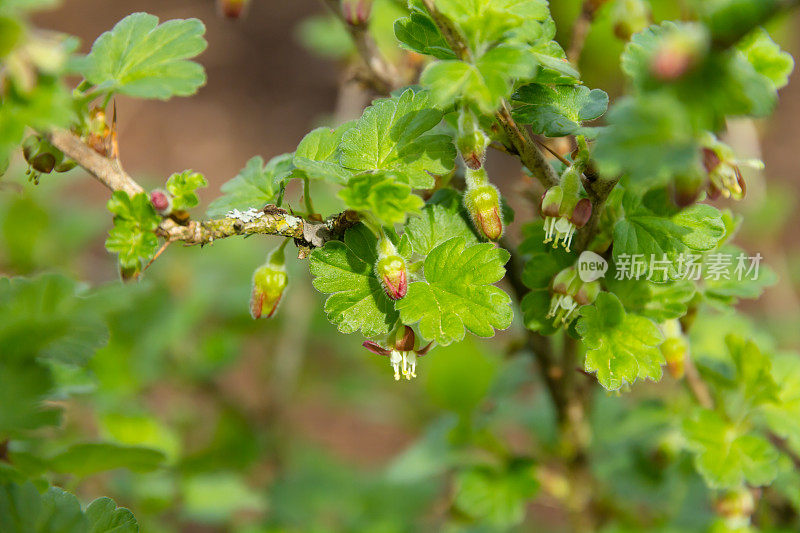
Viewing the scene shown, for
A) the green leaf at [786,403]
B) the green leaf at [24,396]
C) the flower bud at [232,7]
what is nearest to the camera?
the green leaf at [24,396]

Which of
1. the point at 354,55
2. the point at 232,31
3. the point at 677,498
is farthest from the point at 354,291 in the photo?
the point at 232,31

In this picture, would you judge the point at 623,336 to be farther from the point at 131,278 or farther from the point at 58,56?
the point at 58,56

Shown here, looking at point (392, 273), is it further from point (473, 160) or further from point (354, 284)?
point (473, 160)

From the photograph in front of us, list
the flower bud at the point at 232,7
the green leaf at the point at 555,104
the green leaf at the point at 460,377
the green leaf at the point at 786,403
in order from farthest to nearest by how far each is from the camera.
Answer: the green leaf at the point at 460,377 < the flower bud at the point at 232,7 < the green leaf at the point at 786,403 < the green leaf at the point at 555,104

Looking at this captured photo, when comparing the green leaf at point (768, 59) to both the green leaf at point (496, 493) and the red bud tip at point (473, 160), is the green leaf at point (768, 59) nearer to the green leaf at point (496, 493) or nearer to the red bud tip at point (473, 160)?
the red bud tip at point (473, 160)

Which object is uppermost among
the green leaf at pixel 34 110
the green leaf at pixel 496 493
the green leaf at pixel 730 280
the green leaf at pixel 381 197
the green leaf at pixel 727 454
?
the green leaf at pixel 34 110

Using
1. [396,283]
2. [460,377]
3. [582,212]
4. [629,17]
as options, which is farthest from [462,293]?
[460,377]

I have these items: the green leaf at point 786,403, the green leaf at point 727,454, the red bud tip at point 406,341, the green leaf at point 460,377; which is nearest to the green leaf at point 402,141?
the red bud tip at point 406,341
